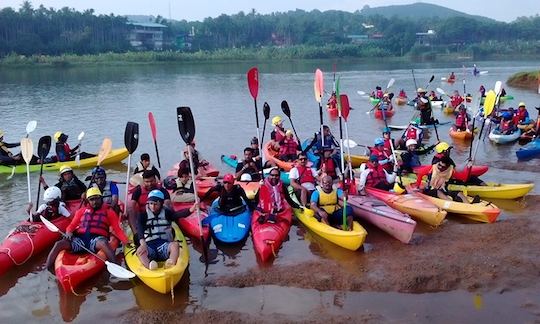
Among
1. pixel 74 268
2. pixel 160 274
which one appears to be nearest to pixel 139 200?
pixel 74 268

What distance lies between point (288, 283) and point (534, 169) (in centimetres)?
884

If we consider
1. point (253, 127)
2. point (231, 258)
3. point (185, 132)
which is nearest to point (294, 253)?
point (231, 258)

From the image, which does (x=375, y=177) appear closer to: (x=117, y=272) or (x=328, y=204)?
(x=328, y=204)

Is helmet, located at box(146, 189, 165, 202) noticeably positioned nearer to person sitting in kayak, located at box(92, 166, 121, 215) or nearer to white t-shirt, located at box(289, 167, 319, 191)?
person sitting in kayak, located at box(92, 166, 121, 215)

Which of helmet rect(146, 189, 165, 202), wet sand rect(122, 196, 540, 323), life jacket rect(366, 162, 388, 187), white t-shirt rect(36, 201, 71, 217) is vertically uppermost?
helmet rect(146, 189, 165, 202)

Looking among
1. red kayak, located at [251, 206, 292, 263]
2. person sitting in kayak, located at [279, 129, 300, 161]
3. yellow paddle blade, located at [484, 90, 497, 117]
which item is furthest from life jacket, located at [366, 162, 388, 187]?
yellow paddle blade, located at [484, 90, 497, 117]

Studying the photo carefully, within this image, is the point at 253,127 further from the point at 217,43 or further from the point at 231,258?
the point at 217,43

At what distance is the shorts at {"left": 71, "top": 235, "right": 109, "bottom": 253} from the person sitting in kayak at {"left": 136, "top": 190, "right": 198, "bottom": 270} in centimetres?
56

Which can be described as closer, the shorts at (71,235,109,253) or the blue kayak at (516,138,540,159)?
the shorts at (71,235,109,253)

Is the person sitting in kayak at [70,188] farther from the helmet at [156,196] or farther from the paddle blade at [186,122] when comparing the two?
the helmet at [156,196]

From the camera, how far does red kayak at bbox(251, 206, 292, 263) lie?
7.70 meters

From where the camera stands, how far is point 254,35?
108125 mm

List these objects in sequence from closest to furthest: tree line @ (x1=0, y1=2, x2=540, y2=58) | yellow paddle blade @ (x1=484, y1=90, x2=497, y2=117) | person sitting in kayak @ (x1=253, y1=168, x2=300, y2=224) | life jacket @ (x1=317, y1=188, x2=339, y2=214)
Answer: life jacket @ (x1=317, y1=188, x2=339, y2=214), person sitting in kayak @ (x1=253, y1=168, x2=300, y2=224), yellow paddle blade @ (x1=484, y1=90, x2=497, y2=117), tree line @ (x1=0, y1=2, x2=540, y2=58)

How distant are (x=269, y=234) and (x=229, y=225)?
2.64 ft
